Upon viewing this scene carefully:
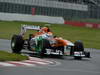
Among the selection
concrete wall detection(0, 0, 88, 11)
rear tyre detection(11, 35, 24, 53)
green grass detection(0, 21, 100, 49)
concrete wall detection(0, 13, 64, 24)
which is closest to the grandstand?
concrete wall detection(0, 0, 88, 11)

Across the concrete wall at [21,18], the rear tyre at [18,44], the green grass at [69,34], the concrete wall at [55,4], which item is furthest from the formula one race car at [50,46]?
the concrete wall at [55,4]

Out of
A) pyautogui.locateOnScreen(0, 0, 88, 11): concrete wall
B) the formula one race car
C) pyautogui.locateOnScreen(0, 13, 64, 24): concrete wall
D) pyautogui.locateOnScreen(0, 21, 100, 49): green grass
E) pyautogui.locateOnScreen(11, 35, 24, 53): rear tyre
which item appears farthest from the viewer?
pyautogui.locateOnScreen(0, 0, 88, 11): concrete wall

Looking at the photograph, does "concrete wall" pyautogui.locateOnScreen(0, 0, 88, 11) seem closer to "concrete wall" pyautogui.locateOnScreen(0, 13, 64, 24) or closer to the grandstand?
the grandstand

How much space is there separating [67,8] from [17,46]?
48297 mm

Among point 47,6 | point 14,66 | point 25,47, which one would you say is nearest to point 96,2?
point 47,6

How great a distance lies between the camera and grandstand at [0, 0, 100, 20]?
2339 inches

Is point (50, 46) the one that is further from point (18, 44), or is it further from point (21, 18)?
point (21, 18)

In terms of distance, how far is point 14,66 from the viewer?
12.9 metres

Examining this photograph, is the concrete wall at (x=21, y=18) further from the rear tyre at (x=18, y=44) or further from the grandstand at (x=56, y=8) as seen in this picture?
the rear tyre at (x=18, y=44)

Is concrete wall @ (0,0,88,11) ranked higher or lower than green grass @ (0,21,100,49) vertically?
higher

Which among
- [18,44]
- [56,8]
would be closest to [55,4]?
[56,8]

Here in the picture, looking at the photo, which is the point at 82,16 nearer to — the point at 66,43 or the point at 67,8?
the point at 67,8

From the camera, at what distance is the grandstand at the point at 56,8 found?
59.4 meters

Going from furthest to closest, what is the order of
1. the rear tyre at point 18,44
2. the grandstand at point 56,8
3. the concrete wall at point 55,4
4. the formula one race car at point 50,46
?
the concrete wall at point 55,4
the grandstand at point 56,8
the rear tyre at point 18,44
the formula one race car at point 50,46
